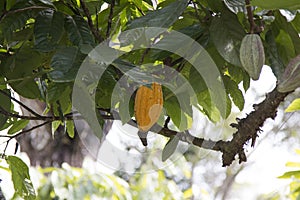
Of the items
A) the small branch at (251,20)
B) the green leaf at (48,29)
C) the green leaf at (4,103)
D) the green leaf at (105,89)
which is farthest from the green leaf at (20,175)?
the small branch at (251,20)

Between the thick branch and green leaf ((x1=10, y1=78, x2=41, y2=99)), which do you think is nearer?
the thick branch

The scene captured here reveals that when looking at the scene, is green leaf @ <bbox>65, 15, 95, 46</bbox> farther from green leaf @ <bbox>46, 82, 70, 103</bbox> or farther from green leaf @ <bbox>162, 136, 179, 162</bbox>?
green leaf @ <bbox>162, 136, 179, 162</bbox>

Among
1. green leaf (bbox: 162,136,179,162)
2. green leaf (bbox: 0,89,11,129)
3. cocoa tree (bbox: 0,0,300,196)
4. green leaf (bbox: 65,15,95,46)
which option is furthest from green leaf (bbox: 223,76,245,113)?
green leaf (bbox: 0,89,11,129)

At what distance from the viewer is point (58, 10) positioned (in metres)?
0.83

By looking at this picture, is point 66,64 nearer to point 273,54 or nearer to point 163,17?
point 163,17

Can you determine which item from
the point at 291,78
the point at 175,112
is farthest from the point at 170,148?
the point at 291,78

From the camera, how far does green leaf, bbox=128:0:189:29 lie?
2.20 ft

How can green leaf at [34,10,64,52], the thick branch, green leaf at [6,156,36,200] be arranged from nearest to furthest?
the thick branch → green leaf at [34,10,64,52] → green leaf at [6,156,36,200]

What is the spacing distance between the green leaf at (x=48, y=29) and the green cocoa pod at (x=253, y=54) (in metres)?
0.27

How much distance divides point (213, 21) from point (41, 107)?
2.28 m

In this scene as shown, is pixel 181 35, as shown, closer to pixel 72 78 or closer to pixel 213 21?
pixel 213 21

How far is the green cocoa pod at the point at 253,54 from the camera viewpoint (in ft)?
1.93

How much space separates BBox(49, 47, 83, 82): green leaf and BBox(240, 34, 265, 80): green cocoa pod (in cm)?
21

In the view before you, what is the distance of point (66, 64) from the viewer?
0.69 metres
